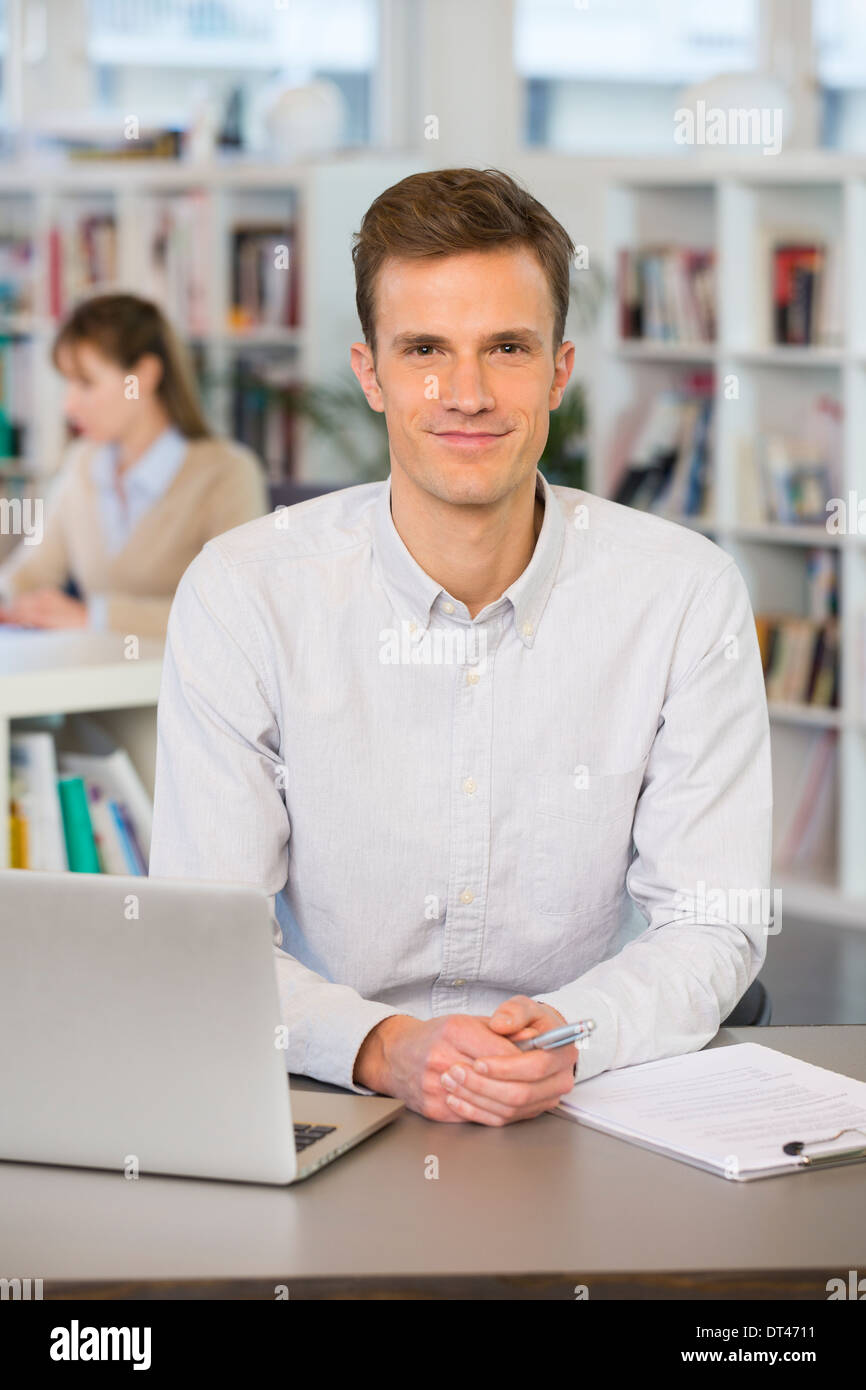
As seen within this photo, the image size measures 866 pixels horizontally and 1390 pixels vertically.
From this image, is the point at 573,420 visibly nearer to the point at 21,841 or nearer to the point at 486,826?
the point at 21,841

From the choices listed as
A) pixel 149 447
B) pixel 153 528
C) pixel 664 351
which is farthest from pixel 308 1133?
pixel 664 351

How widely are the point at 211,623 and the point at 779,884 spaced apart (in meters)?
3.21

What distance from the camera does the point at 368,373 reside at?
6.05 ft

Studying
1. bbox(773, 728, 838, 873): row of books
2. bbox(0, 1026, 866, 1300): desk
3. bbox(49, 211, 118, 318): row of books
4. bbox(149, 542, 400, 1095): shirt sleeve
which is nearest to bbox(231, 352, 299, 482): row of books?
bbox(49, 211, 118, 318): row of books

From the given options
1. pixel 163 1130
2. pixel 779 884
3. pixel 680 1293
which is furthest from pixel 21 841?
pixel 779 884

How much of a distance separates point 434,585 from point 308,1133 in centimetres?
64

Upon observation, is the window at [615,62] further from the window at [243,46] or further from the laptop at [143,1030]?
the laptop at [143,1030]

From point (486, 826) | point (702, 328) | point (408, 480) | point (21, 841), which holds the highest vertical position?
point (702, 328)

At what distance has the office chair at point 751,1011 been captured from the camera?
1.83 metres

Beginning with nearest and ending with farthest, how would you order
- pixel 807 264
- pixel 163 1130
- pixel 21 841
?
pixel 163 1130 < pixel 21 841 < pixel 807 264

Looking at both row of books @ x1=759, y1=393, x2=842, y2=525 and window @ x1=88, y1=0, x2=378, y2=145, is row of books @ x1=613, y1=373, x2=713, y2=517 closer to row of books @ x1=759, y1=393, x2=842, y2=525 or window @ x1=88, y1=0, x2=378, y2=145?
row of books @ x1=759, y1=393, x2=842, y2=525

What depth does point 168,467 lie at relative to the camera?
418 centimetres

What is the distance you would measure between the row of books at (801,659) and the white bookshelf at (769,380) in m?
0.06

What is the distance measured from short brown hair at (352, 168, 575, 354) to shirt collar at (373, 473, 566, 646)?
0.66ft
